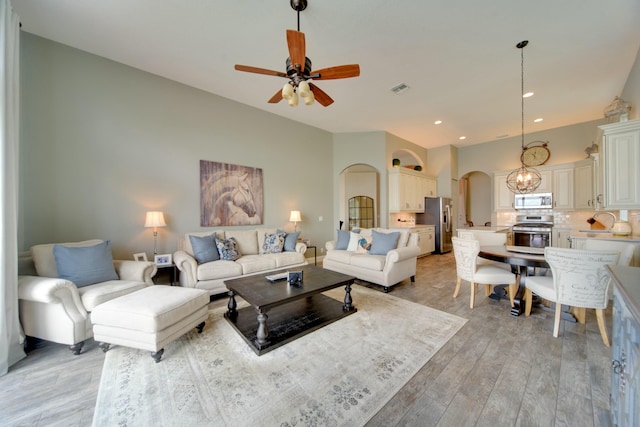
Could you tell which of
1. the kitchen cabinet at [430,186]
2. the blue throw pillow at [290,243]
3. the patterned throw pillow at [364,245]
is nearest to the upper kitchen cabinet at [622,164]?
the patterned throw pillow at [364,245]

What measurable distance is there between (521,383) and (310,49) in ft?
12.8

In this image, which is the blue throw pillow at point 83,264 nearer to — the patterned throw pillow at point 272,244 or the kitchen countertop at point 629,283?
the patterned throw pillow at point 272,244

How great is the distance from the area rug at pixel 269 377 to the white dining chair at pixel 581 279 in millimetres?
1071

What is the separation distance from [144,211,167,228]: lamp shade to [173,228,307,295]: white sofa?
1.47 ft

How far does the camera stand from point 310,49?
2.91 meters

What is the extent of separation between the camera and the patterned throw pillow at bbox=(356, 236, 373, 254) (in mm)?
4228

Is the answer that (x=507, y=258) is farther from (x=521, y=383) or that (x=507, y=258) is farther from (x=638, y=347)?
(x=638, y=347)

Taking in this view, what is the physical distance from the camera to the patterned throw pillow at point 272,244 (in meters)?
4.25

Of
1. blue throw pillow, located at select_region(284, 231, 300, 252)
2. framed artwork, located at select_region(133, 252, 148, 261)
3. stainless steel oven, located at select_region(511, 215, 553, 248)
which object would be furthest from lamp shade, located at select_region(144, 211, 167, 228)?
stainless steel oven, located at select_region(511, 215, 553, 248)

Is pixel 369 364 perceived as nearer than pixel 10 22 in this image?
Yes

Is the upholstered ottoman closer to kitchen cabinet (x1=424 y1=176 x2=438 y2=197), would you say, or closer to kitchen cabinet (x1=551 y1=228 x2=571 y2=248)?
kitchen cabinet (x1=424 y1=176 x2=438 y2=197)

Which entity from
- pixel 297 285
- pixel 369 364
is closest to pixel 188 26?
pixel 297 285

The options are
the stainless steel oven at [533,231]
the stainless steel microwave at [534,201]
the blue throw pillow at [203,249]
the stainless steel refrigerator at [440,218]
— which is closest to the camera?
the blue throw pillow at [203,249]

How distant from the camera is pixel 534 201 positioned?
5875mm
